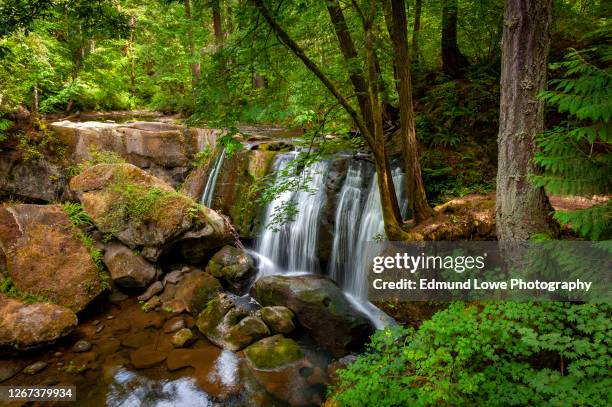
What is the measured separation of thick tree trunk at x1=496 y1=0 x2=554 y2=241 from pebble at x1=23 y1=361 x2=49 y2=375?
683cm

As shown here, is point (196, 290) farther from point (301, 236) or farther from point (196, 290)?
point (301, 236)

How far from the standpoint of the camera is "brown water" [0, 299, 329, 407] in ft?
15.9

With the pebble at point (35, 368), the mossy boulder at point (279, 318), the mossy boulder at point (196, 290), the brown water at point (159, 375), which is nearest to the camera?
the brown water at point (159, 375)

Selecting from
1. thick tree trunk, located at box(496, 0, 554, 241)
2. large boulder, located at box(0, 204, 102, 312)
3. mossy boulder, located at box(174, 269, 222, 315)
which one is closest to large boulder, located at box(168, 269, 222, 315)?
mossy boulder, located at box(174, 269, 222, 315)

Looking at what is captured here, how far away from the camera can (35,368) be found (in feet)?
17.4

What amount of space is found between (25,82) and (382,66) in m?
9.14

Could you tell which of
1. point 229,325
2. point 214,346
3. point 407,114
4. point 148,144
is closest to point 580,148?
point 407,114

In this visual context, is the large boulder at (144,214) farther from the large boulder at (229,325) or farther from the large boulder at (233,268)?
the large boulder at (229,325)

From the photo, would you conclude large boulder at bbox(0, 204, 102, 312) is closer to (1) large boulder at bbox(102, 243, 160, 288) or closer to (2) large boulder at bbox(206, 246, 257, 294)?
(1) large boulder at bbox(102, 243, 160, 288)

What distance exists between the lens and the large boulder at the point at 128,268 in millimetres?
7379

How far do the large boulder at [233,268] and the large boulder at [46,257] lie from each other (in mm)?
2337

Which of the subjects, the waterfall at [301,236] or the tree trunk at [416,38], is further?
the waterfall at [301,236]

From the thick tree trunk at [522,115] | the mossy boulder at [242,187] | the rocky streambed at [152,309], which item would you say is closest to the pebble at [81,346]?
the rocky streambed at [152,309]

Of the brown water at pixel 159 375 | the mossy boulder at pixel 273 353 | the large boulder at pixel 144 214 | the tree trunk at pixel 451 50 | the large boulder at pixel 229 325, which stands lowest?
the brown water at pixel 159 375
